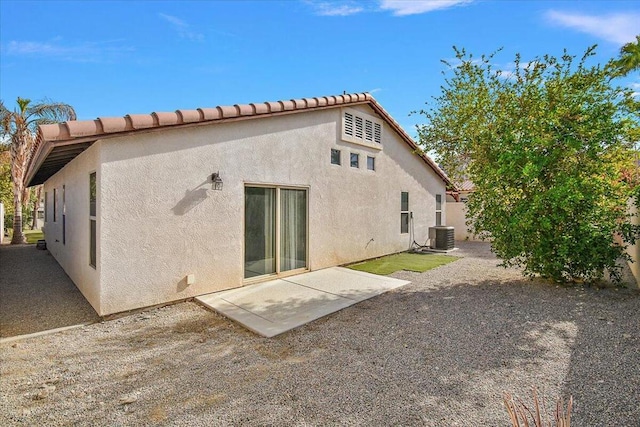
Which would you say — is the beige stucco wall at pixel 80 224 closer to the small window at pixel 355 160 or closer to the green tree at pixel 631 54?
the small window at pixel 355 160

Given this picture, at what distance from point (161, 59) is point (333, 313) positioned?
10.2 m

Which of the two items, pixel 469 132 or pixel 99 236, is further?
pixel 469 132

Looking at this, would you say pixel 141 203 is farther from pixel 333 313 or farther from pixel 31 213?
pixel 31 213

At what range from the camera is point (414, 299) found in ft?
23.3

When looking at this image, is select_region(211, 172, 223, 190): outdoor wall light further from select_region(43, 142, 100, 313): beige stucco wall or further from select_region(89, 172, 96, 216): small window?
select_region(89, 172, 96, 216): small window

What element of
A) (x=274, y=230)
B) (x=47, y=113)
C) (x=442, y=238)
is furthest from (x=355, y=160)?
(x=47, y=113)

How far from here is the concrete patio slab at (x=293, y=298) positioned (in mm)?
5836

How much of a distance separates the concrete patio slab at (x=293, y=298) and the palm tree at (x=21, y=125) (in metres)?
16.9

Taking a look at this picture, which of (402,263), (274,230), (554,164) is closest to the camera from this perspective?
(554,164)

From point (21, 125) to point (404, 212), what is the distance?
2083 centimetres

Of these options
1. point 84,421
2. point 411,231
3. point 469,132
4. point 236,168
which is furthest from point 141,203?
point 411,231

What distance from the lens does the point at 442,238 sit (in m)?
14.5

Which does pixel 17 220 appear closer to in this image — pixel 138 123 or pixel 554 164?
pixel 138 123

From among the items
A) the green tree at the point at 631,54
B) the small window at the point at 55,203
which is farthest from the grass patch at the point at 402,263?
the green tree at the point at 631,54
